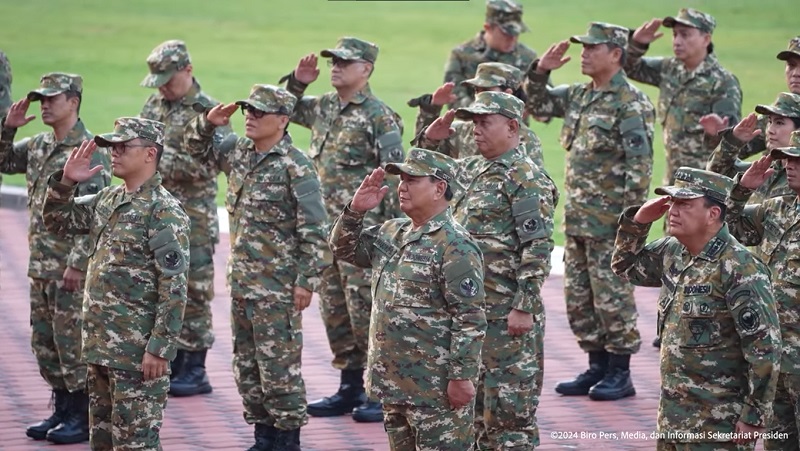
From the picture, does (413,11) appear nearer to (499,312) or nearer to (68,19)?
(68,19)

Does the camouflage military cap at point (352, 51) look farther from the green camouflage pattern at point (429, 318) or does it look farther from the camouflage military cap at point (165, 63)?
the green camouflage pattern at point (429, 318)

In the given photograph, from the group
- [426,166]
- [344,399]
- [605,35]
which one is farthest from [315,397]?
[426,166]

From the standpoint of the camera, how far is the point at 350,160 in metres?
11.3

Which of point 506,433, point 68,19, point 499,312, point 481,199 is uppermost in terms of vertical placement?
point 68,19

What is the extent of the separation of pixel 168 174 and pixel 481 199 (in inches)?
120

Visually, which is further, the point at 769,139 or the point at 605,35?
the point at 605,35

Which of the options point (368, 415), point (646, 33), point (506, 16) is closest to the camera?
point (368, 415)

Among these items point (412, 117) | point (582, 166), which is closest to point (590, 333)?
point (582, 166)

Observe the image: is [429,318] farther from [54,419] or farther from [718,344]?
[54,419]

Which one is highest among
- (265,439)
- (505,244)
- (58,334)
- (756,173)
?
(756,173)

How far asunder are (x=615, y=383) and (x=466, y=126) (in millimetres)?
2096

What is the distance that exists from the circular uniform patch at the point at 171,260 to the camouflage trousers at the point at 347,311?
93.6 inches

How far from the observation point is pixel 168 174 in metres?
11.4

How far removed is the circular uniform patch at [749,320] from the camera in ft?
24.7
